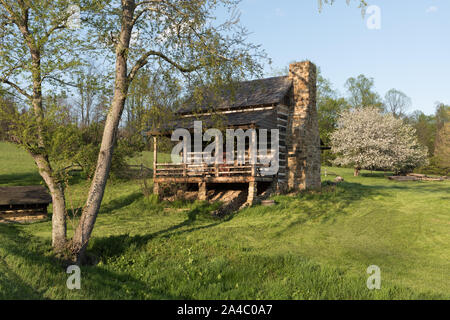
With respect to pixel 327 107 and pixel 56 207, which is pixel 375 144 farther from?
pixel 56 207

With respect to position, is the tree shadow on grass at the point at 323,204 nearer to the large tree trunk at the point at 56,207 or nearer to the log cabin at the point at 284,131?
the log cabin at the point at 284,131

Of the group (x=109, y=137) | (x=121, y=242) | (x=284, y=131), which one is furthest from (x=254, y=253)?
(x=284, y=131)

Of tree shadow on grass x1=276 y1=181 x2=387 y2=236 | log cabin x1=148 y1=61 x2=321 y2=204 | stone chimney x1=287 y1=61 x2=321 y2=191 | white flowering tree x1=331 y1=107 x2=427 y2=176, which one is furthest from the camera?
white flowering tree x1=331 y1=107 x2=427 y2=176

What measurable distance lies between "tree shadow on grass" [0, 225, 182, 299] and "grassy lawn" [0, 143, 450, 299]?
0.08 ft

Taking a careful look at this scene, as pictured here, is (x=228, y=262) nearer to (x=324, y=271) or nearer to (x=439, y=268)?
(x=324, y=271)

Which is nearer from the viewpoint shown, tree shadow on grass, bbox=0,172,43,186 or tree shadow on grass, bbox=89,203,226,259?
tree shadow on grass, bbox=89,203,226,259

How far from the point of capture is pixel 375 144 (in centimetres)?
3791

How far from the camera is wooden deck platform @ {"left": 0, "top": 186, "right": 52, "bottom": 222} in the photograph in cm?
1733

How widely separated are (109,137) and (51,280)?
446 centimetres

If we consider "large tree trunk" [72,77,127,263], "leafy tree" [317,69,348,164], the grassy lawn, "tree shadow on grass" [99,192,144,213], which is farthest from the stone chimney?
"leafy tree" [317,69,348,164]

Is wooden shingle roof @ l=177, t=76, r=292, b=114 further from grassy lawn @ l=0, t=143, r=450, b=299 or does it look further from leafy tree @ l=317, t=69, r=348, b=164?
leafy tree @ l=317, t=69, r=348, b=164

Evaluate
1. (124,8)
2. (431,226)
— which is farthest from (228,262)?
(431,226)
